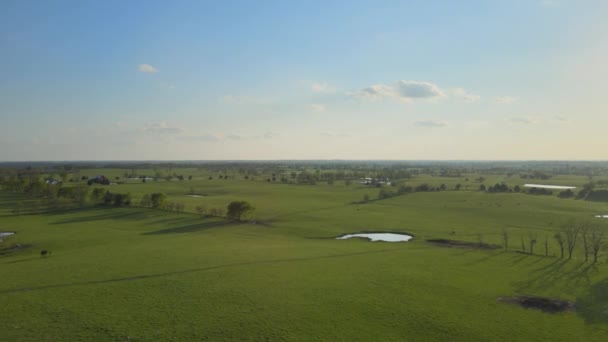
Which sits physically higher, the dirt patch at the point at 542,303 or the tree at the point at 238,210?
the tree at the point at 238,210

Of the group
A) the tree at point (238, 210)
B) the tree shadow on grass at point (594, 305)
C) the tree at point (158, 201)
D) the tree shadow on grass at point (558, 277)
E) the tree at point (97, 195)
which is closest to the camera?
the tree shadow on grass at point (594, 305)

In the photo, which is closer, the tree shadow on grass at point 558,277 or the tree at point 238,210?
the tree shadow on grass at point 558,277

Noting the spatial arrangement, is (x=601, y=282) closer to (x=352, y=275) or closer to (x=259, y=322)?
(x=352, y=275)

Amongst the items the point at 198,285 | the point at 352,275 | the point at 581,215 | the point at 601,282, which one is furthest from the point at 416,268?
the point at 581,215

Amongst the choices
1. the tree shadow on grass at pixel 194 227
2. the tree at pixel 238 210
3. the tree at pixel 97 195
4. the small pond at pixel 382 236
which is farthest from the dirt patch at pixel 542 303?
the tree at pixel 97 195

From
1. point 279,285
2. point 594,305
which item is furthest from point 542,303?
point 279,285

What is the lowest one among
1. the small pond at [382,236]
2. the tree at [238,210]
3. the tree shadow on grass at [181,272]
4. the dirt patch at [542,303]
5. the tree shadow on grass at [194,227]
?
the small pond at [382,236]

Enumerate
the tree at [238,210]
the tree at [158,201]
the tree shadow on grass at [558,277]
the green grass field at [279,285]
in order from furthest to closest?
1. the tree at [158,201]
2. the tree at [238,210]
3. the tree shadow on grass at [558,277]
4. the green grass field at [279,285]

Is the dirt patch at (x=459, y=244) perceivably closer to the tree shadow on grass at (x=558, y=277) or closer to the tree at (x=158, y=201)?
the tree shadow on grass at (x=558, y=277)
